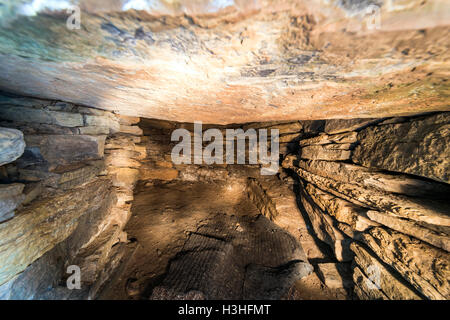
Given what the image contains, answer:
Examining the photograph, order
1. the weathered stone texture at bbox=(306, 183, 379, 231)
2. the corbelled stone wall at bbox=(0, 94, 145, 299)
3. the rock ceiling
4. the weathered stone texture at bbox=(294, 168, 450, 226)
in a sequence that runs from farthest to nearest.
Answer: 1. the weathered stone texture at bbox=(306, 183, 379, 231)
2. the weathered stone texture at bbox=(294, 168, 450, 226)
3. the corbelled stone wall at bbox=(0, 94, 145, 299)
4. the rock ceiling

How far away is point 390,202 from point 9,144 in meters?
4.91

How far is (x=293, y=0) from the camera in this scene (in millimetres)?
849

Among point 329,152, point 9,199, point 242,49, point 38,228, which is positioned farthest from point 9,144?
point 329,152

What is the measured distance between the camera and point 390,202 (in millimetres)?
2234

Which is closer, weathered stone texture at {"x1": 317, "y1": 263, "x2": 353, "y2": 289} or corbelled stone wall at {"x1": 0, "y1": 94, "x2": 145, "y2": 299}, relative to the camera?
corbelled stone wall at {"x1": 0, "y1": 94, "x2": 145, "y2": 299}

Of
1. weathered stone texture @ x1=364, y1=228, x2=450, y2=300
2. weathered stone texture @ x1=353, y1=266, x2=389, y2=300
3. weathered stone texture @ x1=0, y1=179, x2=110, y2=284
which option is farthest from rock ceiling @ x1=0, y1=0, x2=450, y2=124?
weathered stone texture @ x1=353, y1=266, x2=389, y2=300

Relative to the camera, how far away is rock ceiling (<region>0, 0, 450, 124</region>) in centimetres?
90

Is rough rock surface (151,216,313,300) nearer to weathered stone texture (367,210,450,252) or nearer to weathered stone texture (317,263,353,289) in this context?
weathered stone texture (317,263,353,289)

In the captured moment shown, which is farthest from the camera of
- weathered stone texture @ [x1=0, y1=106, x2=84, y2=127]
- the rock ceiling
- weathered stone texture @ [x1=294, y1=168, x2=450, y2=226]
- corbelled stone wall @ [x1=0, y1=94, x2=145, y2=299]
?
weathered stone texture @ [x1=0, y1=106, x2=84, y2=127]

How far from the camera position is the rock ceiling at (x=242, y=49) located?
0.90 m

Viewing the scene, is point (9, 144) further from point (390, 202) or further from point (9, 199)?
point (390, 202)

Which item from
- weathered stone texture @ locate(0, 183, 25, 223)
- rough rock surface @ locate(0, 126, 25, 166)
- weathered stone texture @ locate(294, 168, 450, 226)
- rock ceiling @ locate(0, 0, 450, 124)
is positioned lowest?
weathered stone texture @ locate(294, 168, 450, 226)

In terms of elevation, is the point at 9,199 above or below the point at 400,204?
above
